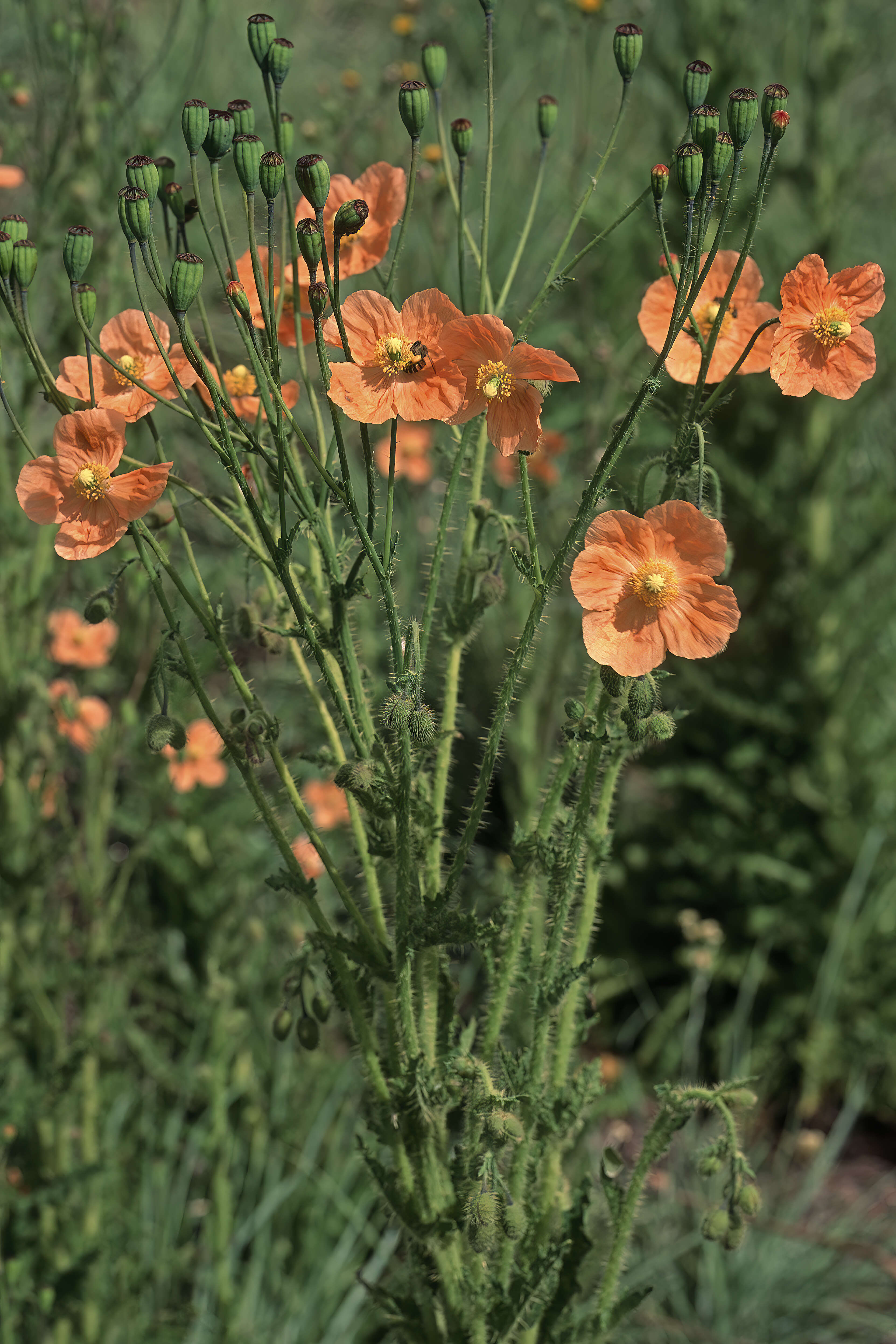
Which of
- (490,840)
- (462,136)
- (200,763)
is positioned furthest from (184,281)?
(490,840)

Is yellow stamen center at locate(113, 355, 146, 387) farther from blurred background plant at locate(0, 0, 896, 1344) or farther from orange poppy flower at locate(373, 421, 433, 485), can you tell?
orange poppy flower at locate(373, 421, 433, 485)

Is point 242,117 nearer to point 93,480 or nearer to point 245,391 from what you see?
point 245,391

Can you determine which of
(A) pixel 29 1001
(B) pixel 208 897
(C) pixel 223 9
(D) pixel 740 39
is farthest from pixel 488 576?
(C) pixel 223 9

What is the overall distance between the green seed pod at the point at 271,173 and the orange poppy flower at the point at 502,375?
202 millimetres

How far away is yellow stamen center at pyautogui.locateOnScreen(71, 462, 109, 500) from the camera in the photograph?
1104 millimetres

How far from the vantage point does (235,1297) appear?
2.83 m

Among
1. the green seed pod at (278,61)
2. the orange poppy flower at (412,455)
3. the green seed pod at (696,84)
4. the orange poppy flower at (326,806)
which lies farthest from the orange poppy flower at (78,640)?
the green seed pod at (696,84)

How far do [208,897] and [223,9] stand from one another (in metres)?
5.34

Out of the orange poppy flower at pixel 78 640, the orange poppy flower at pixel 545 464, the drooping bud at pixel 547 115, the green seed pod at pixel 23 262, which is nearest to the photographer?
the green seed pod at pixel 23 262

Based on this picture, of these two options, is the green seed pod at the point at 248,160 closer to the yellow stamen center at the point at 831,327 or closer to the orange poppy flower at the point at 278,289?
the orange poppy flower at the point at 278,289

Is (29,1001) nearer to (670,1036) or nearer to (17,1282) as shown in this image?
(17,1282)

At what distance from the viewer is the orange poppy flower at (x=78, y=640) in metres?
3.04

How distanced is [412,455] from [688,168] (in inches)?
124

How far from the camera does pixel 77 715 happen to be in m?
2.41
